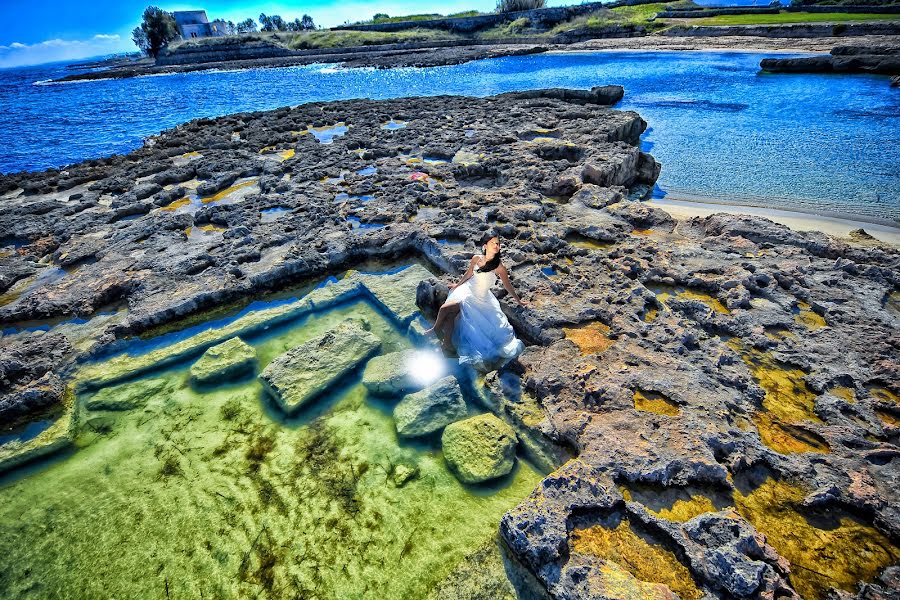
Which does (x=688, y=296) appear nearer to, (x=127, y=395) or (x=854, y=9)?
(x=127, y=395)

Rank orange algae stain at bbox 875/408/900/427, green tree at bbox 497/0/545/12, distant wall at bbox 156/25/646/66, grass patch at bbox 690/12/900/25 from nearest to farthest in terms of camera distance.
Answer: orange algae stain at bbox 875/408/900/427 < grass patch at bbox 690/12/900/25 < distant wall at bbox 156/25/646/66 < green tree at bbox 497/0/545/12

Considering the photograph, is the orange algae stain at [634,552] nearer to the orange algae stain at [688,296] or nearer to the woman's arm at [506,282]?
the woman's arm at [506,282]

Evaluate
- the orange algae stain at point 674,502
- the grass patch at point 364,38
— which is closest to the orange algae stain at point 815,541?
the orange algae stain at point 674,502

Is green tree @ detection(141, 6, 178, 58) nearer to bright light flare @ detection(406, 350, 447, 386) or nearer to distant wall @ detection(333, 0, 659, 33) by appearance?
distant wall @ detection(333, 0, 659, 33)

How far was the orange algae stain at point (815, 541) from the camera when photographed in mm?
2963

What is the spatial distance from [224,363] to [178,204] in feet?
24.2

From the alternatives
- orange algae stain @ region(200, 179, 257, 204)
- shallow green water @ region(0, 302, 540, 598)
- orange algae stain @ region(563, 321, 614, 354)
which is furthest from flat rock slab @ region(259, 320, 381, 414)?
orange algae stain @ region(200, 179, 257, 204)

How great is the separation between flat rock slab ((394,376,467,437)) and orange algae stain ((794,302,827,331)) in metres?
4.56

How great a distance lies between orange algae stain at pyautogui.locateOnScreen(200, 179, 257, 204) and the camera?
10.7 m

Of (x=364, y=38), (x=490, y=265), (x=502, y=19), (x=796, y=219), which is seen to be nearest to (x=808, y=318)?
(x=490, y=265)

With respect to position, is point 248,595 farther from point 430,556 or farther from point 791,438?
point 791,438

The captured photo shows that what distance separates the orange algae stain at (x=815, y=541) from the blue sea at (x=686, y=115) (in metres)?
9.38

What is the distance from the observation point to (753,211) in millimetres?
10039

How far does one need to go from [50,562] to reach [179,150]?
14.9 metres
